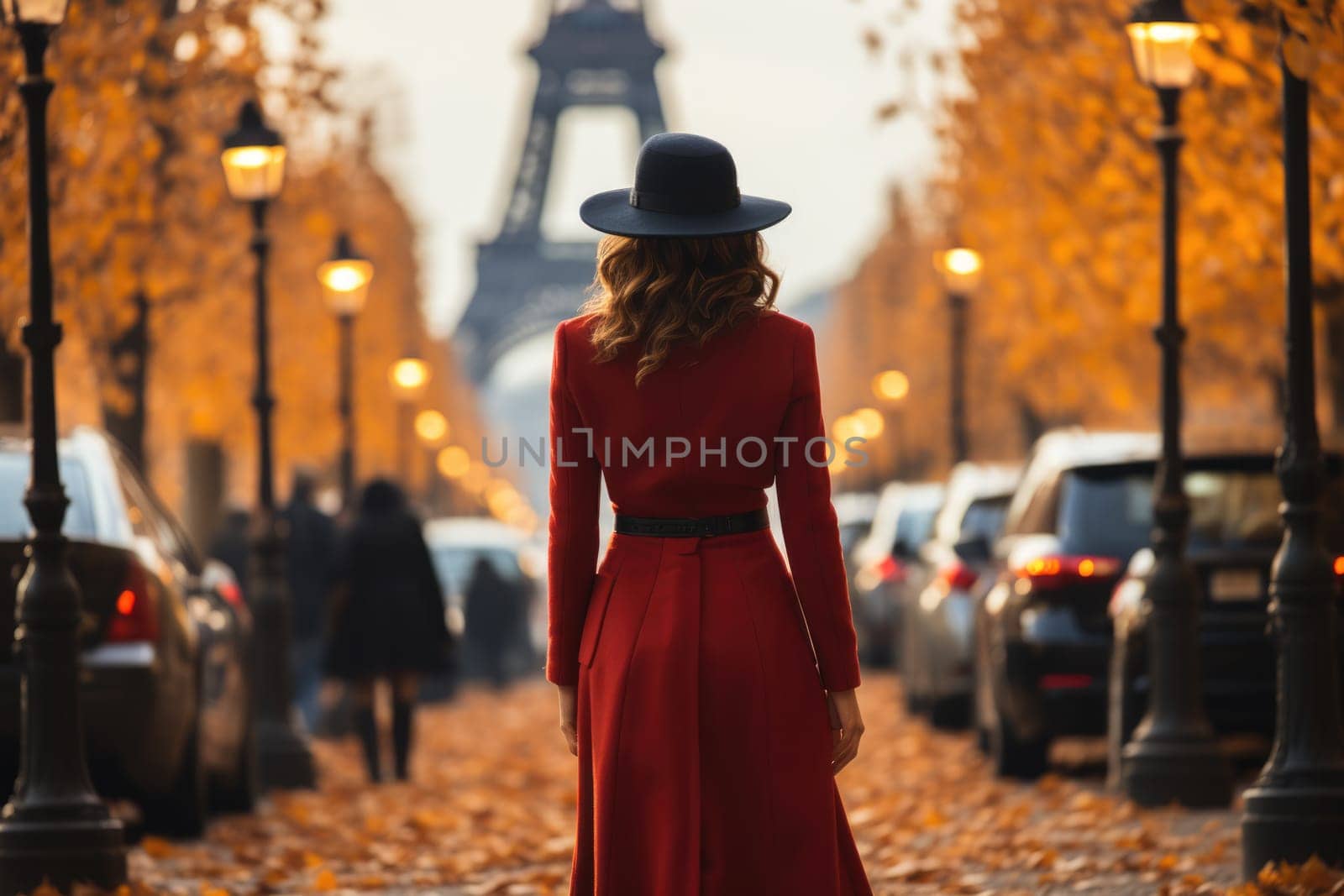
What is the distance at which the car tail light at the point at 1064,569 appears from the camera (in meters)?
11.8

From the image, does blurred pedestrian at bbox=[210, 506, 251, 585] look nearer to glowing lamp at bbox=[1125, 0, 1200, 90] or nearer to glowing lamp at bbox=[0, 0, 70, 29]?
glowing lamp at bbox=[1125, 0, 1200, 90]

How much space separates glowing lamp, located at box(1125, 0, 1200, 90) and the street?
10.3ft

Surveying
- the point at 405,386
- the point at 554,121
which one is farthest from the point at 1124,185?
the point at 554,121

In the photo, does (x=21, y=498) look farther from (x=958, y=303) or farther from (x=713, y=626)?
(x=958, y=303)

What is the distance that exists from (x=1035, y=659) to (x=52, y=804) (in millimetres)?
4941

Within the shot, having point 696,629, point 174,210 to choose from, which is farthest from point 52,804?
point 174,210

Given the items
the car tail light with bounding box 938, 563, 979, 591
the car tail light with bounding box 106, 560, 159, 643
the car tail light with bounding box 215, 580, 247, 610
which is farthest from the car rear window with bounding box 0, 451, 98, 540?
the car tail light with bounding box 938, 563, 979, 591

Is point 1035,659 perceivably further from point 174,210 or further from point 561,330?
point 174,210

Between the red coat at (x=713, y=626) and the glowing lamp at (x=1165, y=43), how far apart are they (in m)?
6.83

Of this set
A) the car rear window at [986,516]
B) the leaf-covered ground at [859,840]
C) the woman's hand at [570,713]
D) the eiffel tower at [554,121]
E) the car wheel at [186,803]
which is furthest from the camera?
the eiffel tower at [554,121]

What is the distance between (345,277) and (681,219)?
16.7 m

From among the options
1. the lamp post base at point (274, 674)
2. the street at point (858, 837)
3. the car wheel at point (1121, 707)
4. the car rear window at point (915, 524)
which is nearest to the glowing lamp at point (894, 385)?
the car rear window at point (915, 524)

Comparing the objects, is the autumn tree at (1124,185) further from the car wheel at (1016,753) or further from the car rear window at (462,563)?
the car rear window at (462,563)

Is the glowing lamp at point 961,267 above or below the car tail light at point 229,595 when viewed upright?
above
